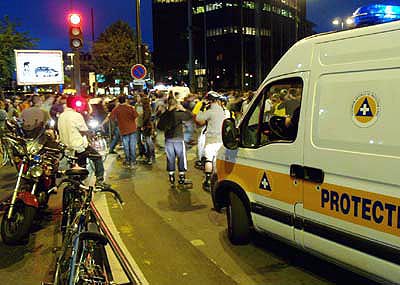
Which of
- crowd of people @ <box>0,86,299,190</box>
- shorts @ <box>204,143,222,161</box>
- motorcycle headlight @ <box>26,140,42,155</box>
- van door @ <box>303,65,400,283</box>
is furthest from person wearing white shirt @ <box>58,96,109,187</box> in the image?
van door @ <box>303,65,400,283</box>

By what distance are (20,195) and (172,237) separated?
2.06 m

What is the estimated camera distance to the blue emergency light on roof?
13.0ft

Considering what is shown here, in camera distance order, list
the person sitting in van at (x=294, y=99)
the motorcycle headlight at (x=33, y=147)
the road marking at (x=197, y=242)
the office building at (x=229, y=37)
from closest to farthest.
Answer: the person sitting in van at (x=294, y=99)
the road marking at (x=197, y=242)
the motorcycle headlight at (x=33, y=147)
the office building at (x=229, y=37)

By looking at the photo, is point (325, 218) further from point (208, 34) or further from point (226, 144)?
point (208, 34)

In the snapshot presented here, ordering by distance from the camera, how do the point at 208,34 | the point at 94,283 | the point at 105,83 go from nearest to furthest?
the point at 94,283 < the point at 105,83 < the point at 208,34

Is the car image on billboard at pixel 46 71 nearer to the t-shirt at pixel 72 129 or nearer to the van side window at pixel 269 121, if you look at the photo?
the t-shirt at pixel 72 129

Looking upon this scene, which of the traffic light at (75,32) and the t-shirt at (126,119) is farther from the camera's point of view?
the traffic light at (75,32)

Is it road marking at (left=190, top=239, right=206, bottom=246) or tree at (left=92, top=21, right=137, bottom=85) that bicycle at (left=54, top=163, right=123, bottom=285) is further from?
tree at (left=92, top=21, right=137, bottom=85)

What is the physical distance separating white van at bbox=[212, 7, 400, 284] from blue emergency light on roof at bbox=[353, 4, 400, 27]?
283 millimetres

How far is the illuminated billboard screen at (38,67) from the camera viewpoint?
61.0 ft

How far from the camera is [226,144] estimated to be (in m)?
5.30

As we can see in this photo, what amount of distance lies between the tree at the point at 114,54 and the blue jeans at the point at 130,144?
29771 millimetres

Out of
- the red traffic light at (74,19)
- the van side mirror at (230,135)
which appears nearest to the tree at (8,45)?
the red traffic light at (74,19)

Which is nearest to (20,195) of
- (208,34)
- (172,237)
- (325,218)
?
(172,237)
